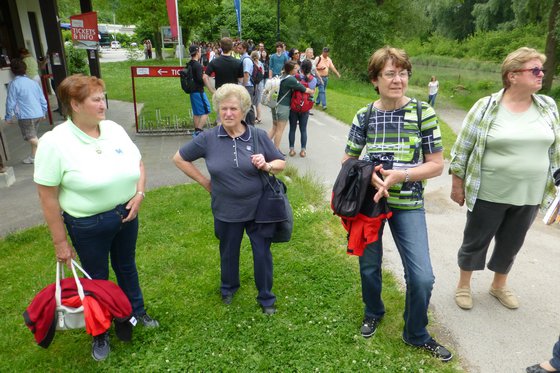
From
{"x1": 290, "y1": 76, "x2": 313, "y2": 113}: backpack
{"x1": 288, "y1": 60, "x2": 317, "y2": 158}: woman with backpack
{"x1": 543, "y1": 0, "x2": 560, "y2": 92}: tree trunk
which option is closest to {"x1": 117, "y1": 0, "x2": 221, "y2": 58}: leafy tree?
{"x1": 543, "y1": 0, "x2": 560, "y2": 92}: tree trunk

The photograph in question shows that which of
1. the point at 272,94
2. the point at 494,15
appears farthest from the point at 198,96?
the point at 494,15

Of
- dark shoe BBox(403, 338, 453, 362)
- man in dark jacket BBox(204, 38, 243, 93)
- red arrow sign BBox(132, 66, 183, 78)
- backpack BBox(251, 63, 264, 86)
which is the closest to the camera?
dark shoe BBox(403, 338, 453, 362)

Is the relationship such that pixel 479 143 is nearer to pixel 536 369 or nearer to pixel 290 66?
pixel 536 369

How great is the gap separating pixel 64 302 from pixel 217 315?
121 centimetres

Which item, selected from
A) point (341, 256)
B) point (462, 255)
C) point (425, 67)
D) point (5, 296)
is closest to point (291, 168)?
point (341, 256)

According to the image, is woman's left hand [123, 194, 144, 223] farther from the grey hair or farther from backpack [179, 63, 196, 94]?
backpack [179, 63, 196, 94]

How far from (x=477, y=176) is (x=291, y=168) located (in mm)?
4079

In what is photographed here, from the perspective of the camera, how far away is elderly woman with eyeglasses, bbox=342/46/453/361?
2.57 m

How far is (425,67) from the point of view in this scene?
141 feet

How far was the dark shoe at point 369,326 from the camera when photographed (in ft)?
10.2

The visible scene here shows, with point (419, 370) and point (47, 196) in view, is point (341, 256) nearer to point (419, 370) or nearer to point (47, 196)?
point (419, 370)

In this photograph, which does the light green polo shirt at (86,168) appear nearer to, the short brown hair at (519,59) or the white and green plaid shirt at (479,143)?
the white and green plaid shirt at (479,143)

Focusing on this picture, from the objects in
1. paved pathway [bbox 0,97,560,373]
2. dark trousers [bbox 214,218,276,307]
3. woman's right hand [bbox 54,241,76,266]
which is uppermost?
woman's right hand [bbox 54,241,76,266]

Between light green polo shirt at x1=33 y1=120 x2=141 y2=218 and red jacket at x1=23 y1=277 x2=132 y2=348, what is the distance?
44cm
